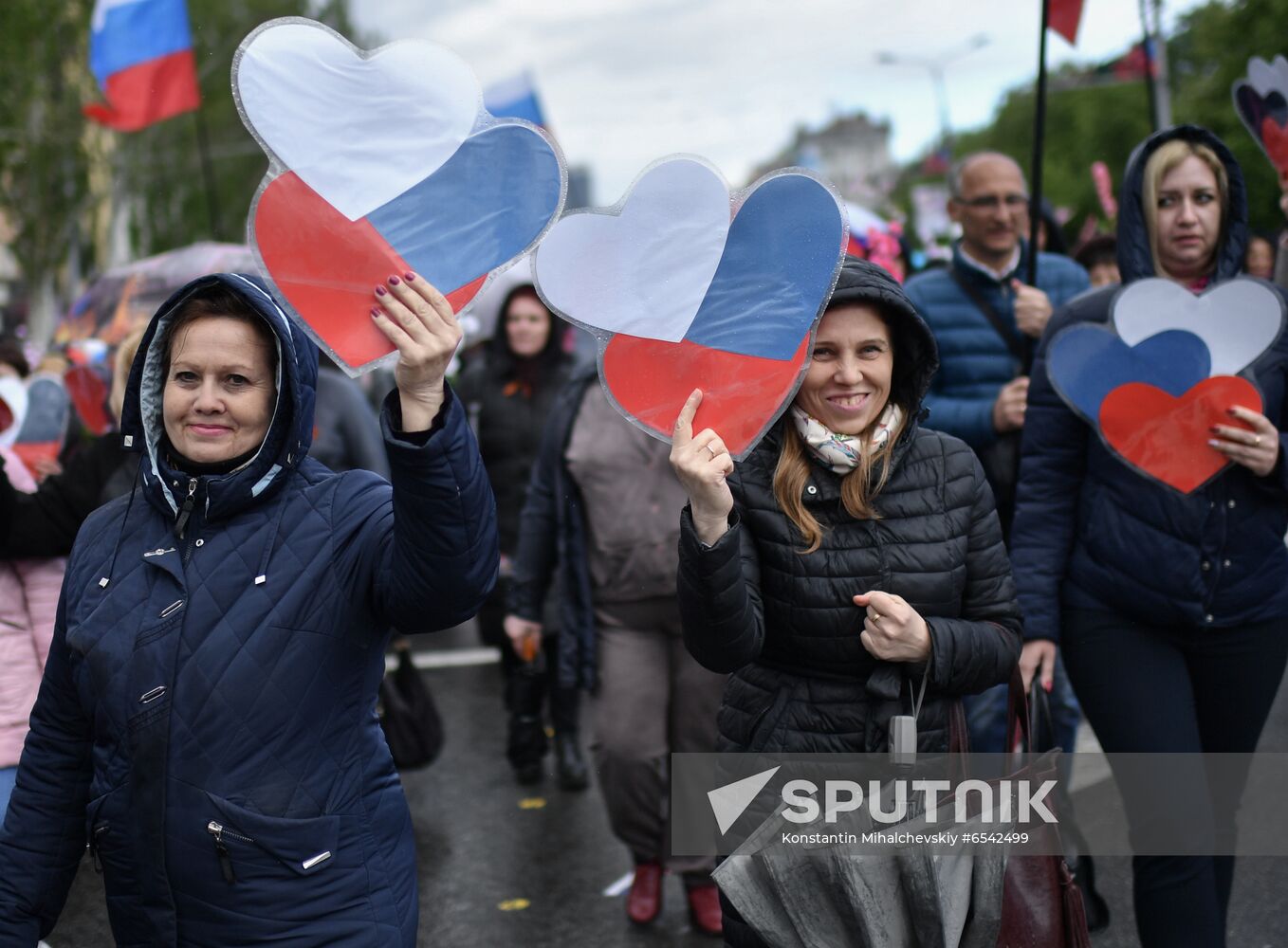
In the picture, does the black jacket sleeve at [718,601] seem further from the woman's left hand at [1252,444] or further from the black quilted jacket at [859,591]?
the woman's left hand at [1252,444]

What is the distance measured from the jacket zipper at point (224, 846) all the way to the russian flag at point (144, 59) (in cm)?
780

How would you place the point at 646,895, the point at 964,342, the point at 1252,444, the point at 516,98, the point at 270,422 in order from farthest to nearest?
1. the point at 516,98
2. the point at 964,342
3. the point at 646,895
4. the point at 1252,444
5. the point at 270,422

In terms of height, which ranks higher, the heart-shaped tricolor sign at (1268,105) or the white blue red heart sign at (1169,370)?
the heart-shaped tricolor sign at (1268,105)

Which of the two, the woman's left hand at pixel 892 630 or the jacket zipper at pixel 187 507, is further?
the woman's left hand at pixel 892 630

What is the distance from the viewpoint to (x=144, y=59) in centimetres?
940

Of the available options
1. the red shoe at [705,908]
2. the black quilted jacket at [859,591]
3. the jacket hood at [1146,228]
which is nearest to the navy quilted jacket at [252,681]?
the black quilted jacket at [859,591]

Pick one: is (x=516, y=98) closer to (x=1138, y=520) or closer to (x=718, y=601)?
(x=1138, y=520)

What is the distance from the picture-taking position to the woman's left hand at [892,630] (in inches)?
101

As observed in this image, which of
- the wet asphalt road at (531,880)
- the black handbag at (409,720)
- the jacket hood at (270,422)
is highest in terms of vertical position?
the jacket hood at (270,422)

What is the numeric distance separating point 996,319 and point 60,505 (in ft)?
9.56

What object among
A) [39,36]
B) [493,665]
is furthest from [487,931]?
[39,36]

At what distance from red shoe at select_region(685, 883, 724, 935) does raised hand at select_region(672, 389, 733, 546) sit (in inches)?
85.8

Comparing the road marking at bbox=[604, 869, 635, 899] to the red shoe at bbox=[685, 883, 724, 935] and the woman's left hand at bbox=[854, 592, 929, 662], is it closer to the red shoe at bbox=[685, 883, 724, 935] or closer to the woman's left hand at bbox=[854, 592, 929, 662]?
the red shoe at bbox=[685, 883, 724, 935]

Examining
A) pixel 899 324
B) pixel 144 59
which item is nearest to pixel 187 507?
pixel 899 324
